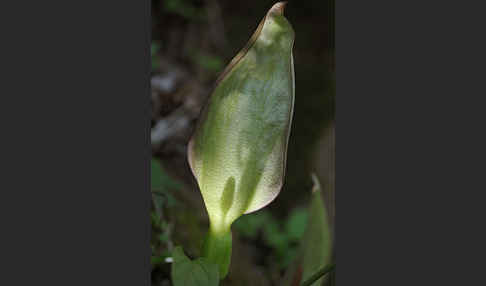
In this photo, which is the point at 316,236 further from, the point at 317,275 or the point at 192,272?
the point at 192,272

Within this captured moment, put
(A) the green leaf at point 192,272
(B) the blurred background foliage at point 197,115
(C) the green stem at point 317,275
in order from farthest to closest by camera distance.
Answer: (B) the blurred background foliage at point 197,115
(C) the green stem at point 317,275
(A) the green leaf at point 192,272

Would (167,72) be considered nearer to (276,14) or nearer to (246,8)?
(246,8)

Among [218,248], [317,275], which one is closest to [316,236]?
[317,275]

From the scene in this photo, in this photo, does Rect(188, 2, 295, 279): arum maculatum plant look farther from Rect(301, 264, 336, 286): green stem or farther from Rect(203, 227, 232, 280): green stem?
Rect(301, 264, 336, 286): green stem

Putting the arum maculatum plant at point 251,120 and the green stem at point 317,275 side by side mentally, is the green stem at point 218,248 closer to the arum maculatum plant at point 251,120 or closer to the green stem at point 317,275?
the arum maculatum plant at point 251,120

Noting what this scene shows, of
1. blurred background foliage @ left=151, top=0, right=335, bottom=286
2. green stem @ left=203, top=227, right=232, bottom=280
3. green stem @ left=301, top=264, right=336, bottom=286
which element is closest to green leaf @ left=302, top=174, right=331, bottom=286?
blurred background foliage @ left=151, top=0, right=335, bottom=286

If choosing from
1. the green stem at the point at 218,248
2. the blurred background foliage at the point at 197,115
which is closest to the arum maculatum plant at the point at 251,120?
the green stem at the point at 218,248

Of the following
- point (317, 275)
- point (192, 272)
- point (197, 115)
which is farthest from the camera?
point (197, 115)
